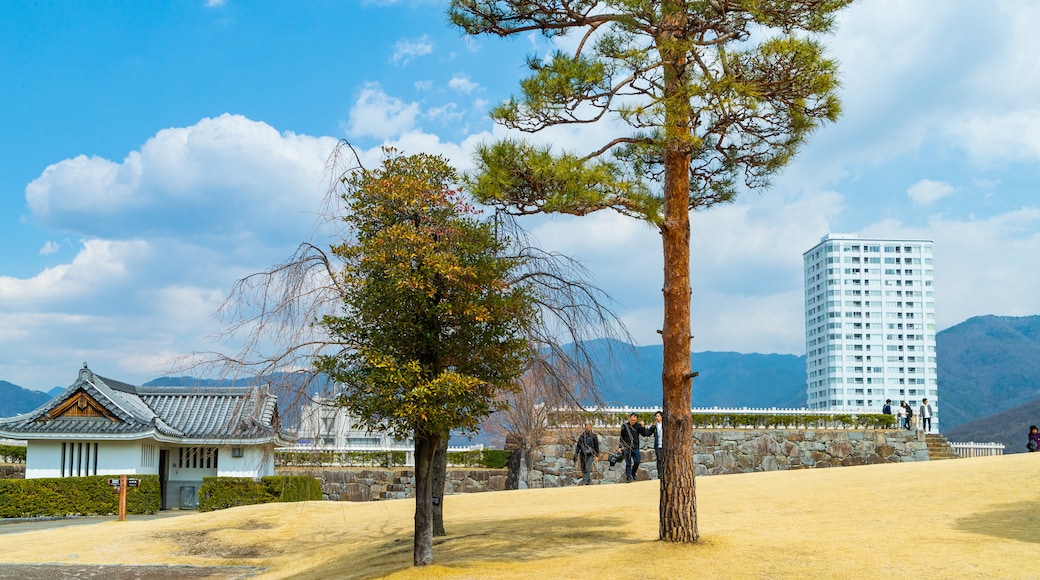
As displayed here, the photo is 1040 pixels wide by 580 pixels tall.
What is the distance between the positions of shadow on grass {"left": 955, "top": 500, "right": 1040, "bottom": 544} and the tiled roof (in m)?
16.8

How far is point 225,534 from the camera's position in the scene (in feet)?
55.8

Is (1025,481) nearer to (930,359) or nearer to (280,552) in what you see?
(280,552)

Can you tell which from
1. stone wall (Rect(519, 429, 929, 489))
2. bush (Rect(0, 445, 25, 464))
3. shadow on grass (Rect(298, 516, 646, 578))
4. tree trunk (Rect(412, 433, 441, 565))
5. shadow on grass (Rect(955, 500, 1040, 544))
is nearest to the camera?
shadow on grass (Rect(955, 500, 1040, 544))

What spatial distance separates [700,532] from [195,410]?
20.4 meters

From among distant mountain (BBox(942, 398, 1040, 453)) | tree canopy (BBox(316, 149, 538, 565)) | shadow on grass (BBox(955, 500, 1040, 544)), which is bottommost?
distant mountain (BBox(942, 398, 1040, 453))

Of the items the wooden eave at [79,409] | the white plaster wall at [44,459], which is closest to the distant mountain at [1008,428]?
the wooden eave at [79,409]

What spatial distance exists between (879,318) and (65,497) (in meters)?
111

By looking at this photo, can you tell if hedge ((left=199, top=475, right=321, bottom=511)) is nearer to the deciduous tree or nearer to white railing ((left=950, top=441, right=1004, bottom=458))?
the deciduous tree

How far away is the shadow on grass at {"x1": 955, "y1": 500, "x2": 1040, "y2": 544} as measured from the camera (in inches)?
396

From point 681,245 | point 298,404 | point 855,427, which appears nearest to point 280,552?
point 298,404

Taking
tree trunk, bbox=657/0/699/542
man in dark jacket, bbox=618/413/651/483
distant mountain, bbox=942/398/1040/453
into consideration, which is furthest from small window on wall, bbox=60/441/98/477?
distant mountain, bbox=942/398/1040/453

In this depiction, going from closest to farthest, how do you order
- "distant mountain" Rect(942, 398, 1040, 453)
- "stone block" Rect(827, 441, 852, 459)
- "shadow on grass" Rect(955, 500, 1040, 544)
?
"shadow on grass" Rect(955, 500, 1040, 544)
"stone block" Rect(827, 441, 852, 459)
"distant mountain" Rect(942, 398, 1040, 453)

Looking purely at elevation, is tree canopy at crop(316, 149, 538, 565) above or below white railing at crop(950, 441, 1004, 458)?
above

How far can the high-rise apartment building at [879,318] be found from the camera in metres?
116
